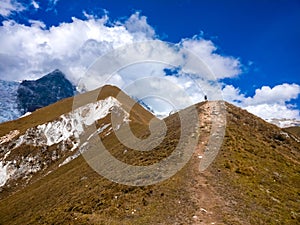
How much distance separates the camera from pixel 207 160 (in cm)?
3628

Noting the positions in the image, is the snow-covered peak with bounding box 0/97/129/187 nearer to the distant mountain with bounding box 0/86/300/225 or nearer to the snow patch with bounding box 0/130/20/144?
the snow patch with bounding box 0/130/20/144

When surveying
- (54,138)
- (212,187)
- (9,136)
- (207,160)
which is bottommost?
(9,136)

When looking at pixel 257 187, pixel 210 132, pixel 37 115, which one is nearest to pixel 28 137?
pixel 37 115

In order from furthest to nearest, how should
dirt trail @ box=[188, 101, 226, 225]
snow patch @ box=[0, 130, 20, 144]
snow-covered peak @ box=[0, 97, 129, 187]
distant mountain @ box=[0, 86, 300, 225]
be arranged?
snow patch @ box=[0, 130, 20, 144], snow-covered peak @ box=[0, 97, 129, 187], distant mountain @ box=[0, 86, 300, 225], dirt trail @ box=[188, 101, 226, 225]

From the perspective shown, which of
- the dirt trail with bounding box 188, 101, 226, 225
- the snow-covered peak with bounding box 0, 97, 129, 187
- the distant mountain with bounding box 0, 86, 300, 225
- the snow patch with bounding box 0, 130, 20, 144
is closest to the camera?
the dirt trail with bounding box 188, 101, 226, 225

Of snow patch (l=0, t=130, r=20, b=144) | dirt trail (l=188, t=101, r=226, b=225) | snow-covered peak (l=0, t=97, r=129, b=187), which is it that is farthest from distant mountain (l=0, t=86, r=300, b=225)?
snow patch (l=0, t=130, r=20, b=144)

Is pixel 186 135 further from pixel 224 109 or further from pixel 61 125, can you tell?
pixel 61 125

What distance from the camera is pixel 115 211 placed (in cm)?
2905

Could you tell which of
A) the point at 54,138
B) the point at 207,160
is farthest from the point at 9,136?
the point at 207,160

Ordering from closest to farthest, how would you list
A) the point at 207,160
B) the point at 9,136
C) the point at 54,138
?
1. the point at 207,160
2. the point at 54,138
3. the point at 9,136

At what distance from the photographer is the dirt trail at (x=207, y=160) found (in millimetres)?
26484

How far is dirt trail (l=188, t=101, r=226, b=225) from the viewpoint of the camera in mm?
26484

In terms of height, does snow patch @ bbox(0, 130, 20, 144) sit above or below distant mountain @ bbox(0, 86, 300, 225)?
below

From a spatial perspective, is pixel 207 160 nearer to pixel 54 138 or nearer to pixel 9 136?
pixel 54 138
